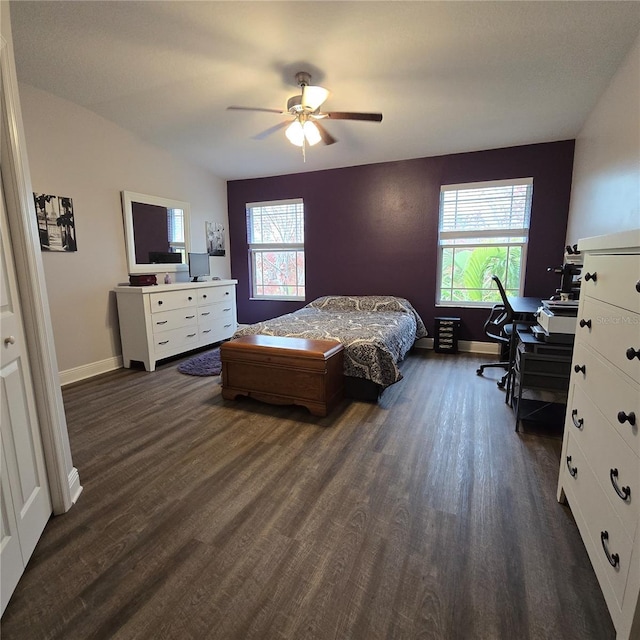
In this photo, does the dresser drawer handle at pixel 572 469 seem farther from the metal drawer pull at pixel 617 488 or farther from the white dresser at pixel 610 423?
the metal drawer pull at pixel 617 488

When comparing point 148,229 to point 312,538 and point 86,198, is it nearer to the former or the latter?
point 86,198

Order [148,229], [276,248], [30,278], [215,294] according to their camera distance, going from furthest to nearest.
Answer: [276,248], [215,294], [148,229], [30,278]

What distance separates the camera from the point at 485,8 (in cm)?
206

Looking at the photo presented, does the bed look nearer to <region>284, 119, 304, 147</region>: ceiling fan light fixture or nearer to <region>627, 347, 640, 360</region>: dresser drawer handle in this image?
<region>284, 119, 304, 147</region>: ceiling fan light fixture

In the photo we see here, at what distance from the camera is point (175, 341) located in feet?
13.5

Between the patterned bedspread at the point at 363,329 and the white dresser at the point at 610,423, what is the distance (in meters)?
1.46

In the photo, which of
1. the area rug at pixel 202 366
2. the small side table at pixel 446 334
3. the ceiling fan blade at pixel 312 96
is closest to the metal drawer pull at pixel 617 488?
the ceiling fan blade at pixel 312 96

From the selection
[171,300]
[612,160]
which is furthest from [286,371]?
[612,160]

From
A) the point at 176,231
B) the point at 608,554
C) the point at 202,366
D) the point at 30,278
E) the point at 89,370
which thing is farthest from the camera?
the point at 176,231

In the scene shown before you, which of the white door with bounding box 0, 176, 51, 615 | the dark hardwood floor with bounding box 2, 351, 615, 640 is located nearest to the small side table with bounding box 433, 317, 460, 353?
the dark hardwood floor with bounding box 2, 351, 615, 640

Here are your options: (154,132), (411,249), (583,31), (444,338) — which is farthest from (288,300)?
(583,31)

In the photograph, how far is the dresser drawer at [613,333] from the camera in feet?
3.30

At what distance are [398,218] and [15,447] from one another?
14.4ft

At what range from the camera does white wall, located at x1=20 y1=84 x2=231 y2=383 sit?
10.3ft
